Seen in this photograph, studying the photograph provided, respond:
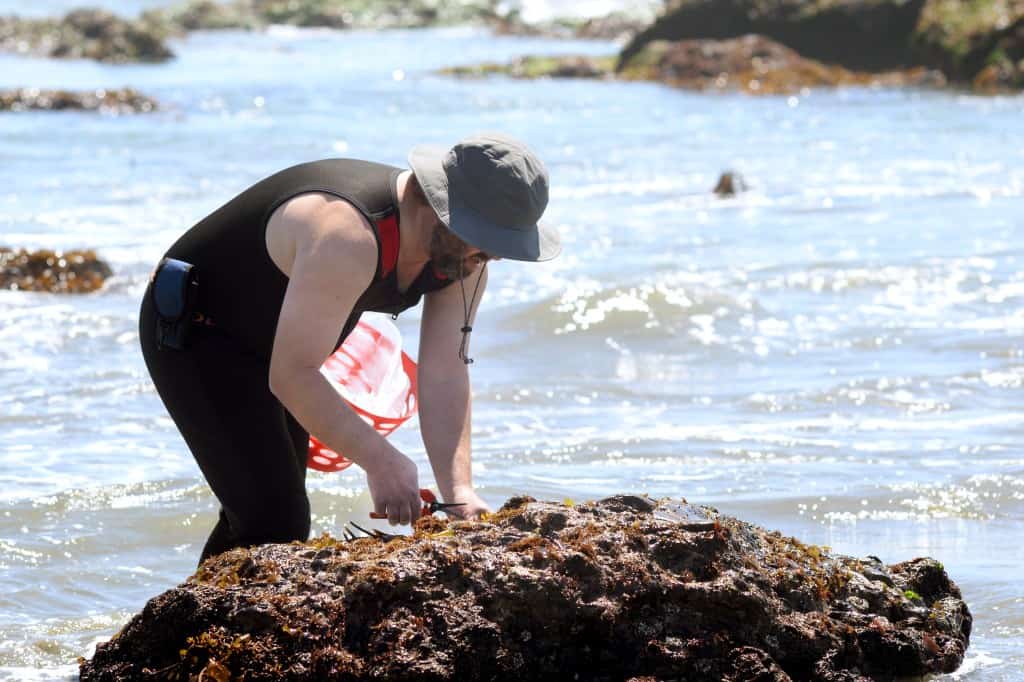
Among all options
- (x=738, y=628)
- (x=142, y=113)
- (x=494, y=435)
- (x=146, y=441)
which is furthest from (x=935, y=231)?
(x=142, y=113)

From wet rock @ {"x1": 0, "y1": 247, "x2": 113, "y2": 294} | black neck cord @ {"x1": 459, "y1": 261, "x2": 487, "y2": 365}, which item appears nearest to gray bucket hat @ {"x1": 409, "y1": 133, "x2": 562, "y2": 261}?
black neck cord @ {"x1": 459, "y1": 261, "x2": 487, "y2": 365}

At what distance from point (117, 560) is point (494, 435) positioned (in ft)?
7.13

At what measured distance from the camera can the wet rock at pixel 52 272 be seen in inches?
405

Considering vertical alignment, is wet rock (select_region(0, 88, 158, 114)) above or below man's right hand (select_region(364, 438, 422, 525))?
below

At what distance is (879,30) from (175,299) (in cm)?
2736

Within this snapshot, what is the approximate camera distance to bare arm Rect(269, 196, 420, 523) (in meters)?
3.34

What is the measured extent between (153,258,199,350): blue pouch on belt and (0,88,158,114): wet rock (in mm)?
19683

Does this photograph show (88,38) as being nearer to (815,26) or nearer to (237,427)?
(815,26)

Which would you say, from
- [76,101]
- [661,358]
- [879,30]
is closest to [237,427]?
[661,358]

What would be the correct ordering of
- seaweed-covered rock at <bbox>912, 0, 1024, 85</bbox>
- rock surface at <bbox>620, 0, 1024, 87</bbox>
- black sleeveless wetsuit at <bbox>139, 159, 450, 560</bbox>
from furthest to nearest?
rock surface at <bbox>620, 0, 1024, 87</bbox> < seaweed-covered rock at <bbox>912, 0, 1024, 85</bbox> < black sleeveless wetsuit at <bbox>139, 159, 450, 560</bbox>

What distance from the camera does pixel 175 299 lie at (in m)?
3.74

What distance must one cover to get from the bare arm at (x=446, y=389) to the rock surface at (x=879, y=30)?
22.6 m

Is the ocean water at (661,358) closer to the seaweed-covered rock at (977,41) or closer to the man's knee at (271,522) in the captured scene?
the man's knee at (271,522)

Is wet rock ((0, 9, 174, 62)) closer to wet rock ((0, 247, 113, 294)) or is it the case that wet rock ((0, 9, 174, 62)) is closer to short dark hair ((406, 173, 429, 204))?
wet rock ((0, 247, 113, 294))
